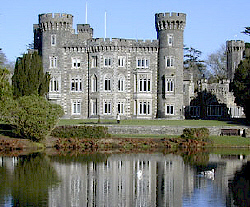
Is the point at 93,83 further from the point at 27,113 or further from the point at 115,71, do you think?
the point at 27,113

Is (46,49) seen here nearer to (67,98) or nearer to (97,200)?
(67,98)

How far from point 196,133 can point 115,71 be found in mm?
18443

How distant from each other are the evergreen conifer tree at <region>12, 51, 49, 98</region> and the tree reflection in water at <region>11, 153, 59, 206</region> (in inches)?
542

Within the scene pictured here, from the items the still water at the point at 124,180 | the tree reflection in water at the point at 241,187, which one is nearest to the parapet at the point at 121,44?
the still water at the point at 124,180

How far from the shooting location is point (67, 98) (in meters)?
66.1

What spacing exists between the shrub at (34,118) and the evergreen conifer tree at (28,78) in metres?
6.31

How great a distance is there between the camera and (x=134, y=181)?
31891 mm

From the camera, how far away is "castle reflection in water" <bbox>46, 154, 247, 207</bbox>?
2675 centimetres

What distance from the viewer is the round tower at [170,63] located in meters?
64.6

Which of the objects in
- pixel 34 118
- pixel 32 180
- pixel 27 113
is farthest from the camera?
pixel 27 113

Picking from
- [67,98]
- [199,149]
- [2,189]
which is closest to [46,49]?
[67,98]

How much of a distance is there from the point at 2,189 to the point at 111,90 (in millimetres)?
37045

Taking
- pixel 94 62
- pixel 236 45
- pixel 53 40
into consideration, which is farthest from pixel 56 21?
pixel 236 45

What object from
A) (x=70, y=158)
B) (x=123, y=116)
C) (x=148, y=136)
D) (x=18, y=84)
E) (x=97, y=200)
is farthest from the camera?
(x=123, y=116)
